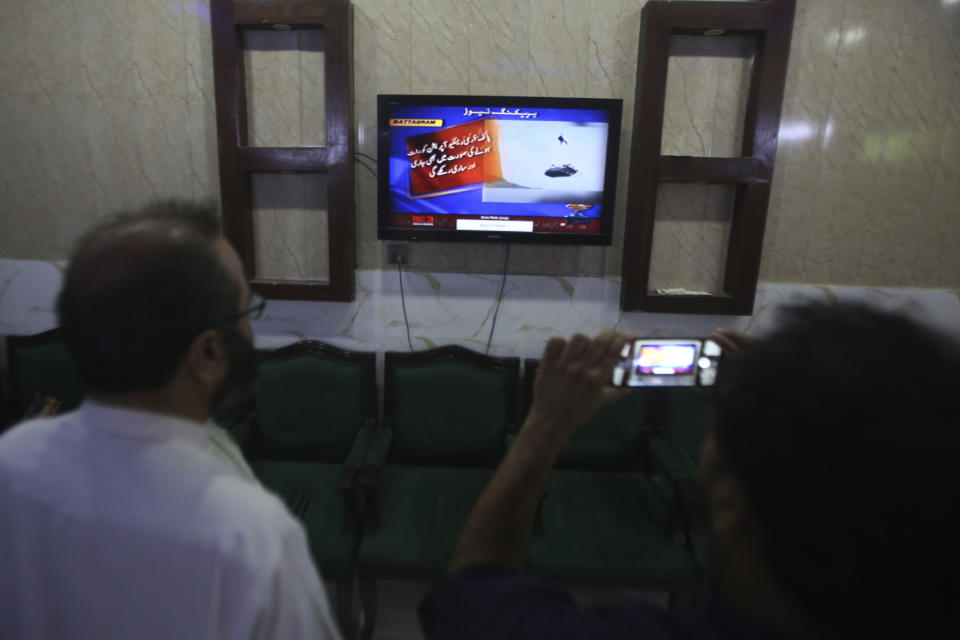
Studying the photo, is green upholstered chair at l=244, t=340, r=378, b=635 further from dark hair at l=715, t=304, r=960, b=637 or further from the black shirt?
dark hair at l=715, t=304, r=960, b=637

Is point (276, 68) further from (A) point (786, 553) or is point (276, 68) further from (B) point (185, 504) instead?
(A) point (786, 553)

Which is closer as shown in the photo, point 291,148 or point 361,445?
point 361,445

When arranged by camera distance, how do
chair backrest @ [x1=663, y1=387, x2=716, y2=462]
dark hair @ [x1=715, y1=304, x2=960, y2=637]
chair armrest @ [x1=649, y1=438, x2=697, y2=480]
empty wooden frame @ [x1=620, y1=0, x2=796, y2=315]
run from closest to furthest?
dark hair @ [x1=715, y1=304, x2=960, y2=637] → chair armrest @ [x1=649, y1=438, x2=697, y2=480] → empty wooden frame @ [x1=620, y1=0, x2=796, y2=315] → chair backrest @ [x1=663, y1=387, x2=716, y2=462]

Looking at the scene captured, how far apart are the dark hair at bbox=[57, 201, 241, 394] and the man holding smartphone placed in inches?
23.5

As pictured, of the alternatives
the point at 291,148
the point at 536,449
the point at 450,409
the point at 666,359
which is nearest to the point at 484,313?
the point at 450,409

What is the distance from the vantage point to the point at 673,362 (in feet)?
3.45

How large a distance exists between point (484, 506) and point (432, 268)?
2029 millimetres

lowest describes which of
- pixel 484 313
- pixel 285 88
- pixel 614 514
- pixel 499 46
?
pixel 614 514

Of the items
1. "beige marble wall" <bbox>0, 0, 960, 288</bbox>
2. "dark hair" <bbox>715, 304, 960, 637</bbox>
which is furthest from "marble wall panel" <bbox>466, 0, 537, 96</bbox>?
"dark hair" <bbox>715, 304, 960, 637</bbox>

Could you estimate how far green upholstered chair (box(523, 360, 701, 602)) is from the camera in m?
1.75

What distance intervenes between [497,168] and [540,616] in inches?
82.5

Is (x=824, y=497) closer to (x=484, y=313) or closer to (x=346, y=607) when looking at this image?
(x=346, y=607)

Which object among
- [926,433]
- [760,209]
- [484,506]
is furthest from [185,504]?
[760,209]

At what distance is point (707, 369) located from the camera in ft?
3.44
